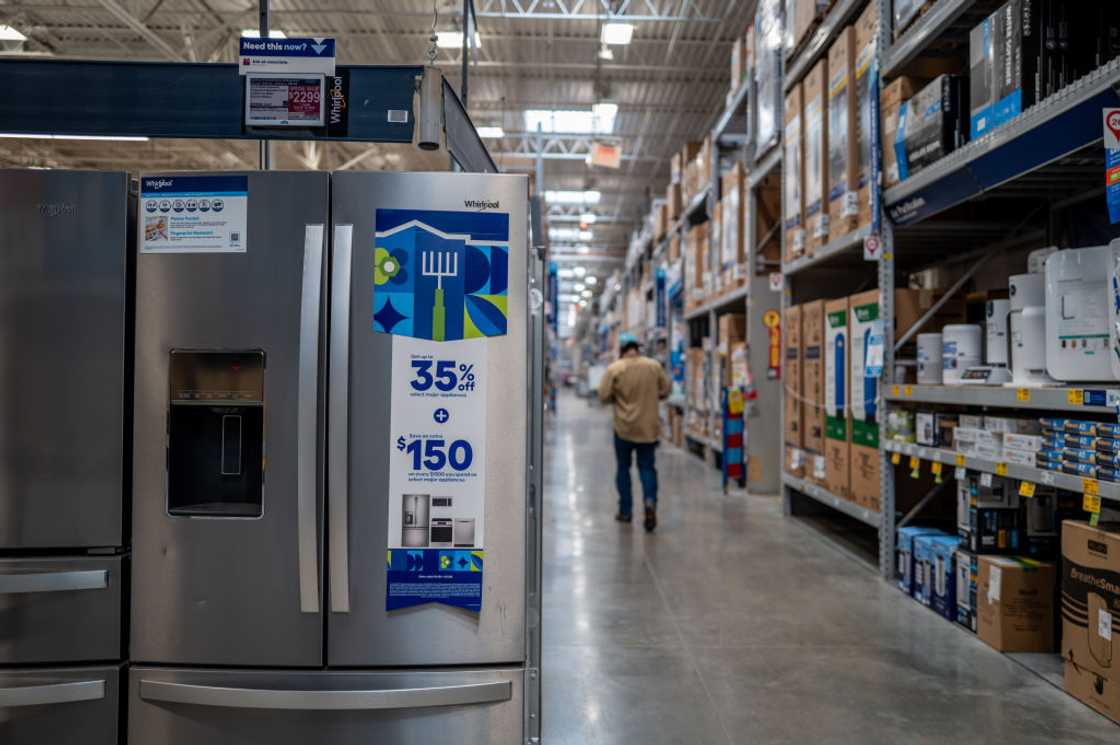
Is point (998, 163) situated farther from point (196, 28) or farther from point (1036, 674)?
point (196, 28)

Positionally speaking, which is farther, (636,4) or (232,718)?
(636,4)

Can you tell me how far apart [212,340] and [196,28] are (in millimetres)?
12238

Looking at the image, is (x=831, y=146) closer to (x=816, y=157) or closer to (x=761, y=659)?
(x=816, y=157)

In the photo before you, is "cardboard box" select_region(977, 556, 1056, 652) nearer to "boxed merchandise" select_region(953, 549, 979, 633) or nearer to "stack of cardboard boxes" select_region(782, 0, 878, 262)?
"boxed merchandise" select_region(953, 549, 979, 633)

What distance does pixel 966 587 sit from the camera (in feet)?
12.9

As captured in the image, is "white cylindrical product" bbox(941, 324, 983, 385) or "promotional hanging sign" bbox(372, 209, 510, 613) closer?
"promotional hanging sign" bbox(372, 209, 510, 613)

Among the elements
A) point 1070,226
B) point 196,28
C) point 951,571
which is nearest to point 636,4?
point 196,28

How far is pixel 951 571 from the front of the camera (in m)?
4.08

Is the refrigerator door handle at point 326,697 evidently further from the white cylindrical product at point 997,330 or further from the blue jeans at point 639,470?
the blue jeans at point 639,470

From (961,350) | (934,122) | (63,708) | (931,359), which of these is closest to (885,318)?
(931,359)

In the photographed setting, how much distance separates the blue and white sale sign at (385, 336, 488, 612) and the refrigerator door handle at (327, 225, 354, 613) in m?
0.13

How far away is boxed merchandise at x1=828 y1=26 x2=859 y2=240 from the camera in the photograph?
522 cm

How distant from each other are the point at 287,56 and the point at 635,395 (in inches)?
178

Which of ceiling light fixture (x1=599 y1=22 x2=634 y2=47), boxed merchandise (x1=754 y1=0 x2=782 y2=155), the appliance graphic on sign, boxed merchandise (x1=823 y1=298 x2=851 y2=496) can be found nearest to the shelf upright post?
boxed merchandise (x1=823 y1=298 x2=851 y2=496)
